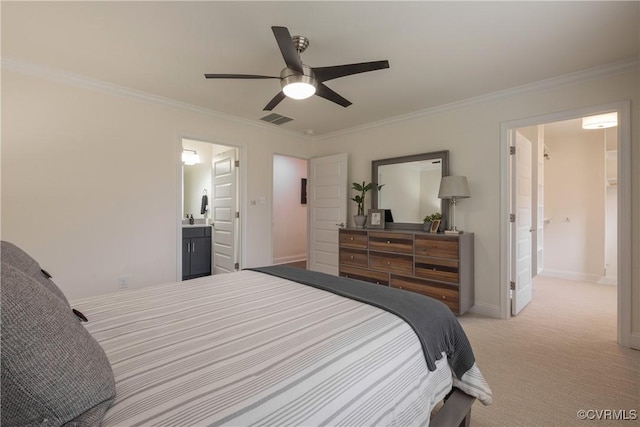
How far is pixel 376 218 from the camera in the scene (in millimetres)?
3994

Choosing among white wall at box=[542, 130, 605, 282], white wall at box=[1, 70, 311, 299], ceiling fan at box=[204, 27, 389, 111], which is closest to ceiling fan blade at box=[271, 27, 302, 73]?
ceiling fan at box=[204, 27, 389, 111]

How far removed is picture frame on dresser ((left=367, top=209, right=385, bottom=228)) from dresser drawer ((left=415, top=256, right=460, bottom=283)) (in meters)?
0.82

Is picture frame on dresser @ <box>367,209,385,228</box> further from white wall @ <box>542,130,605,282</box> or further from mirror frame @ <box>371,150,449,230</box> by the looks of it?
white wall @ <box>542,130,605,282</box>

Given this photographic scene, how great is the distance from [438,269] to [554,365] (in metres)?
1.20

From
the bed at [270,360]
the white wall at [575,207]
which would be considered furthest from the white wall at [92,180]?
the white wall at [575,207]

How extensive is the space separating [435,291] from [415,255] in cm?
44

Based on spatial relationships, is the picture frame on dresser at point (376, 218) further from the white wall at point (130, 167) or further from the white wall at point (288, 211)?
the white wall at point (288, 211)

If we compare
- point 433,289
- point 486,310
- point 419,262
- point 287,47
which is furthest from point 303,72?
point 486,310

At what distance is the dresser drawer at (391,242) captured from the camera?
132 inches

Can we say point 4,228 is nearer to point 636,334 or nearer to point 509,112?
point 509,112

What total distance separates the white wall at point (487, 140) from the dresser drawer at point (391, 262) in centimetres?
79

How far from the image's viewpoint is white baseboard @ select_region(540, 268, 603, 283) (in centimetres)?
459

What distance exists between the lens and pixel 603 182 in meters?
4.59

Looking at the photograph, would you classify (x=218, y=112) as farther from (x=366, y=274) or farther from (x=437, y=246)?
(x=437, y=246)
